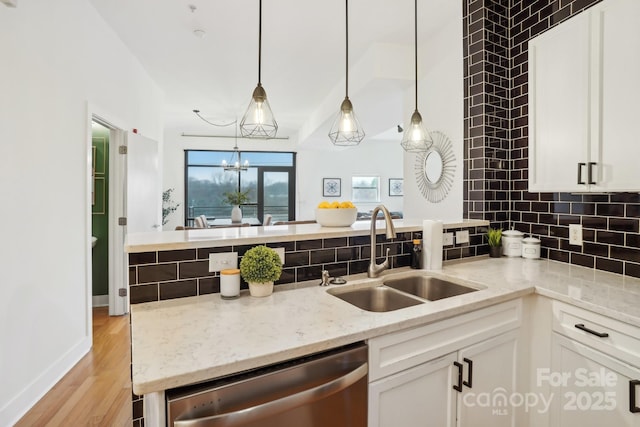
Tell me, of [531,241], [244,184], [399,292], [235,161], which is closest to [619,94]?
[531,241]

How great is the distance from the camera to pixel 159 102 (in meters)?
4.73

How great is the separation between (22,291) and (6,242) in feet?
1.11

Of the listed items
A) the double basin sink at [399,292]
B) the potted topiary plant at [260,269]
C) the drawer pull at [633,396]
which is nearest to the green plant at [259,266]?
the potted topiary plant at [260,269]

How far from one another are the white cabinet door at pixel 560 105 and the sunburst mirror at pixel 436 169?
894 mm

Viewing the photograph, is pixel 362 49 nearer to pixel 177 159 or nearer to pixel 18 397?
pixel 18 397

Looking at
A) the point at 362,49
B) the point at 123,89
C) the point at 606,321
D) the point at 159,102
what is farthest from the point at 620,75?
the point at 159,102

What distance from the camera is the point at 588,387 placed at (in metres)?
1.32

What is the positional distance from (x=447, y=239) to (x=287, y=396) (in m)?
1.50

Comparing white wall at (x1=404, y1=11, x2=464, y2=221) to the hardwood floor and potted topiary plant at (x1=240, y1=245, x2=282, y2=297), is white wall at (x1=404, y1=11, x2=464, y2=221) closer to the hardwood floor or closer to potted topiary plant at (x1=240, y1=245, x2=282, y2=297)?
potted topiary plant at (x1=240, y1=245, x2=282, y2=297)

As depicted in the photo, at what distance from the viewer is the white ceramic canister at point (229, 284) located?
136 centimetres

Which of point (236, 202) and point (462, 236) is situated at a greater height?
point (236, 202)

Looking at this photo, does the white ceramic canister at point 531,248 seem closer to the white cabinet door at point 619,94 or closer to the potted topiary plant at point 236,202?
the white cabinet door at point 619,94

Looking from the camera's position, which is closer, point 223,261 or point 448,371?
point 448,371

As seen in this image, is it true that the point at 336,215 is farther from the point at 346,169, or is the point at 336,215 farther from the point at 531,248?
the point at 346,169
